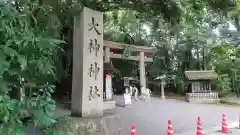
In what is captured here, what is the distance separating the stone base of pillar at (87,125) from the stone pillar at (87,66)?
315mm

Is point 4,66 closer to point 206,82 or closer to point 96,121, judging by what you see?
point 96,121

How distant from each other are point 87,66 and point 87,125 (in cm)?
160

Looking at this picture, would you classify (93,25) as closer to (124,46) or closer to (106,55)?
(106,55)

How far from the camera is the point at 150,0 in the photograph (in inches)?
251

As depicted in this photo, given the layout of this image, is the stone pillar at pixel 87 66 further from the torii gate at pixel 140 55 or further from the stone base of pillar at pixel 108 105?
the torii gate at pixel 140 55

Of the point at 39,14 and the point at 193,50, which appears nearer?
the point at 39,14

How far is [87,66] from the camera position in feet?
21.5

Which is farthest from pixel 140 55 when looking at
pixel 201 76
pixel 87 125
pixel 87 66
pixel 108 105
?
pixel 87 125

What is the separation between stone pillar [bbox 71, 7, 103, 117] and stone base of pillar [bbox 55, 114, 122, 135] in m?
0.31

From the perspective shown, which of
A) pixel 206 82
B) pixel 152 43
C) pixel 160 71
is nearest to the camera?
pixel 206 82

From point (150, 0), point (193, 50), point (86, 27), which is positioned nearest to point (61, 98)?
point (86, 27)

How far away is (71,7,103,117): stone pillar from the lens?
21.0 ft

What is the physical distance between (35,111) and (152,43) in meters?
21.4

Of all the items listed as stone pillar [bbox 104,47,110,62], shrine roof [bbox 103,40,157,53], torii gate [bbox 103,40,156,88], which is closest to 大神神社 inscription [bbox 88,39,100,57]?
stone pillar [bbox 104,47,110,62]
